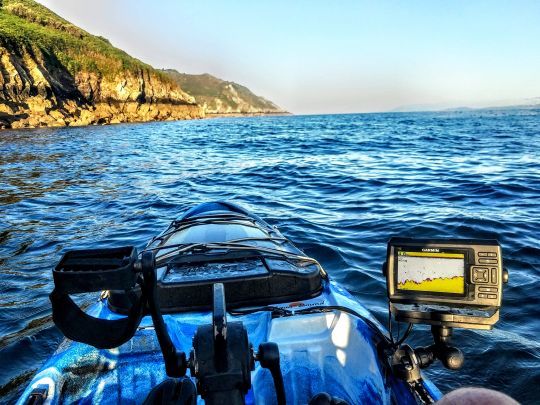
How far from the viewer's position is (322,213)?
32.0 feet

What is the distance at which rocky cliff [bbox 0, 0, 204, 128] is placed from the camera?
4803 cm

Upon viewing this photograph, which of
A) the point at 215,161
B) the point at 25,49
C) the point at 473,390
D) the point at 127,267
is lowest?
the point at 215,161

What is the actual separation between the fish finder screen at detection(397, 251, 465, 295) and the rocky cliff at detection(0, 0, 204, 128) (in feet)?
178

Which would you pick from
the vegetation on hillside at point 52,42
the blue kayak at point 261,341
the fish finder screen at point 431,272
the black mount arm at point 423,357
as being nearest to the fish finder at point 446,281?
the fish finder screen at point 431,272

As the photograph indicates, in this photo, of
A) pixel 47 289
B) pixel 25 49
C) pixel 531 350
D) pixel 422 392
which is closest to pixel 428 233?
pixel 531 350

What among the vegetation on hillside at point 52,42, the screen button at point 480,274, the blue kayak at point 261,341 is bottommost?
the blue kayak at point 261,341

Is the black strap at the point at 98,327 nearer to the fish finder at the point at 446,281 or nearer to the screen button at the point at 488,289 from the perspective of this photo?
the fish finder at the point at 446,281

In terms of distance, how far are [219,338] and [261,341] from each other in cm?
122

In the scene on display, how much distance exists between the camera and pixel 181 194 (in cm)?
1241

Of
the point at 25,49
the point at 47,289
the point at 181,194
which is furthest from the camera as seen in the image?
the point at 25,49

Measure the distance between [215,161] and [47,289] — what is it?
49.8 feet

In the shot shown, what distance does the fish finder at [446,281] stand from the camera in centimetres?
211

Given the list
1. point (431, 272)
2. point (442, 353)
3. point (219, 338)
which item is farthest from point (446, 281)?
point (219, 338)

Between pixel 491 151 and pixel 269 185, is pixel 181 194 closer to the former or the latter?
pixel 269 185
